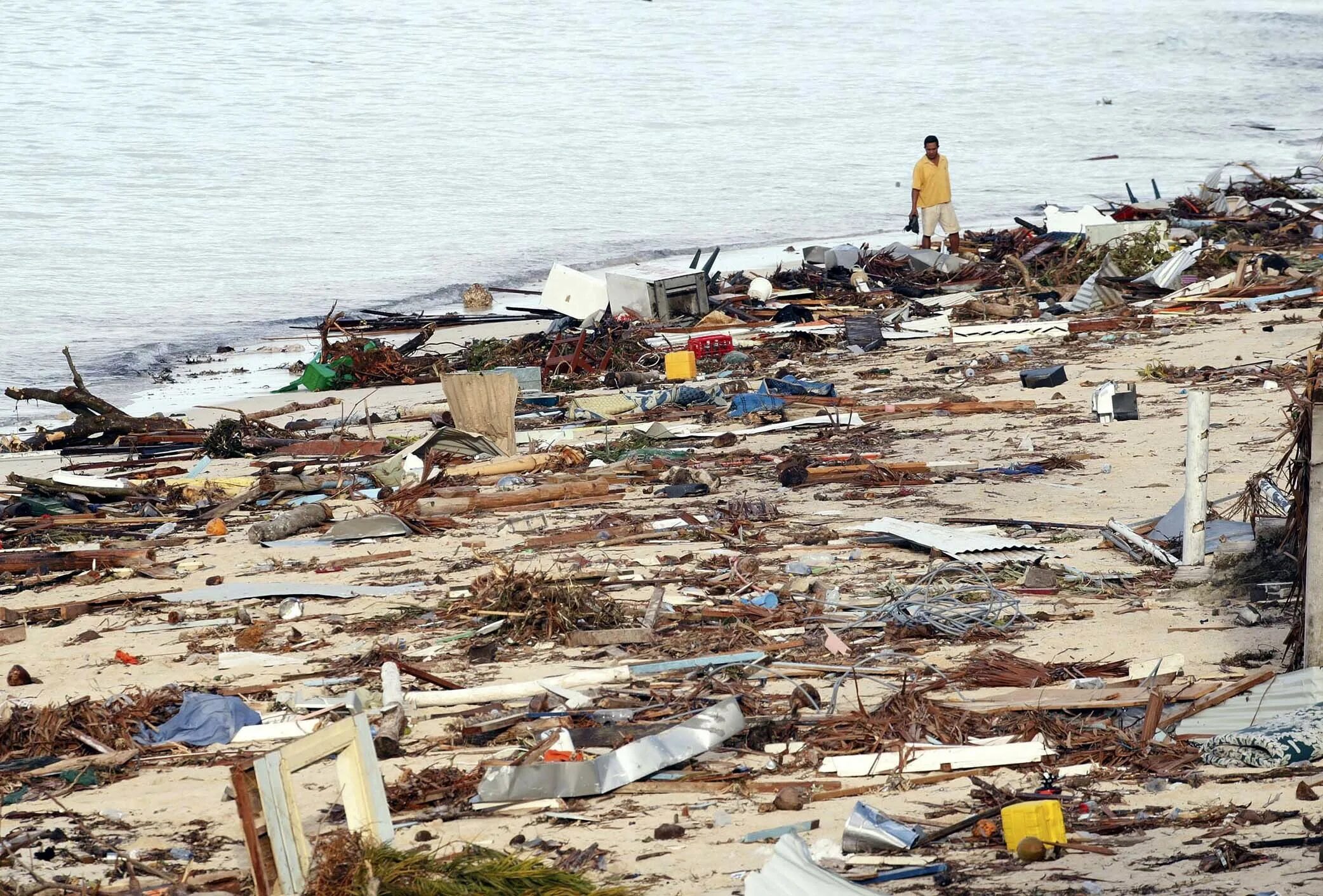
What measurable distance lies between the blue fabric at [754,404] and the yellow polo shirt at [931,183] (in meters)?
8.96

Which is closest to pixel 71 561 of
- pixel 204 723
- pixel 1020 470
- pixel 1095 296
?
pixel 204 723

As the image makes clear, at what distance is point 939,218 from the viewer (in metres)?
21.8

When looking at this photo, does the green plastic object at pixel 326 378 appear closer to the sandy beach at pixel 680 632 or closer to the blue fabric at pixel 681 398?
the sandy beach at pixel 680 632

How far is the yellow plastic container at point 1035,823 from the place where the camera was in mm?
4168

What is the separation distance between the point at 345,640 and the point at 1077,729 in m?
3.58

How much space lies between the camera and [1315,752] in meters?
4.59

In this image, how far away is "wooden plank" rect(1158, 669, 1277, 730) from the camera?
512 centimetres

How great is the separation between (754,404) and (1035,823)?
27.8 ft

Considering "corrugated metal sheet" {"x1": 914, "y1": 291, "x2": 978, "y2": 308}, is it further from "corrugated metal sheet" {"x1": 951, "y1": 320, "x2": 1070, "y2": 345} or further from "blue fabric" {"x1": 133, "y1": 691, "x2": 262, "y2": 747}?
"blue fabric" {"x1": 133, "y1": 691, "x2": 262, "y2": 747}

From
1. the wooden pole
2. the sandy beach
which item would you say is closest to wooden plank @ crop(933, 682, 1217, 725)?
the sandy beach

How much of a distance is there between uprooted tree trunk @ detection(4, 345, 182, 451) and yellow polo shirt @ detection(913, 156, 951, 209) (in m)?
11.5

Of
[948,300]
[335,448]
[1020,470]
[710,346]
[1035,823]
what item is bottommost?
[948,300]

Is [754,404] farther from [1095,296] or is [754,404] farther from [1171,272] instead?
[1171,272]

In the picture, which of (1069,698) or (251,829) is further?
(1069,698)
